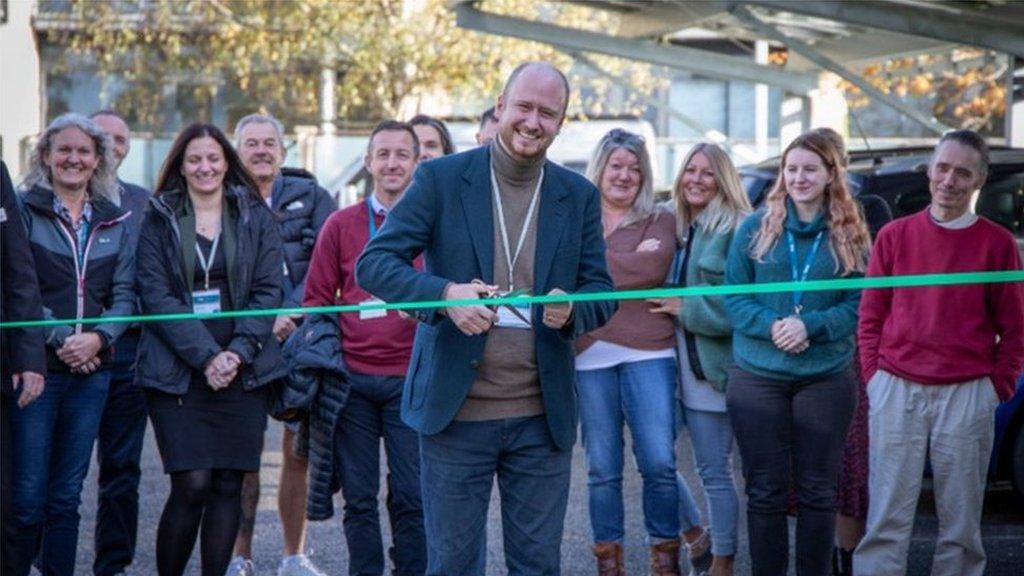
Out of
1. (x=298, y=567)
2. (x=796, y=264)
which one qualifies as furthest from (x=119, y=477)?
(x=796, y=264)

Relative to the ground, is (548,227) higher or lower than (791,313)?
higher

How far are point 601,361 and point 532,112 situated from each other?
2612 mm

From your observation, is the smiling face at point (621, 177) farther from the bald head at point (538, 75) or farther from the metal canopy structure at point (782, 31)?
the metal canopy structure at point (782, 31)

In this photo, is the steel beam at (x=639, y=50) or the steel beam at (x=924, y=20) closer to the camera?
the steel beam at (x=924, y=20)

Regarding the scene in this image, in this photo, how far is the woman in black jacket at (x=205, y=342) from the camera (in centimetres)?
749

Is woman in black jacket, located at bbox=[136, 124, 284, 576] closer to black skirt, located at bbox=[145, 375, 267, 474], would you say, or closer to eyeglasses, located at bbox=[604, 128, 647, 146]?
black skirt, located at bbox=[145, 375, 267, 474]

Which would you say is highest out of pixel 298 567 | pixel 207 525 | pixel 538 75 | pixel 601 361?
pixel 538 75

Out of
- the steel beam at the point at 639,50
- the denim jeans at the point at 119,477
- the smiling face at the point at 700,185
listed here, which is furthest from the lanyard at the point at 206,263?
the steel beam at the point at 639,50

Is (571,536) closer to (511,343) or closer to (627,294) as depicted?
(627,294)

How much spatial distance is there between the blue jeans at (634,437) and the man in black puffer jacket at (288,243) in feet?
4.32

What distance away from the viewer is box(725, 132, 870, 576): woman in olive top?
24.8 feet

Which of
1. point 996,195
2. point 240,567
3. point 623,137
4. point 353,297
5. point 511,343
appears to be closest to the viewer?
point 511,343

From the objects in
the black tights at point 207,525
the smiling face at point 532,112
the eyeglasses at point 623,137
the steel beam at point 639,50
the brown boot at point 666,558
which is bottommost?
the brown boot at point 666,558

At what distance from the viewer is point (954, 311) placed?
746 cm
